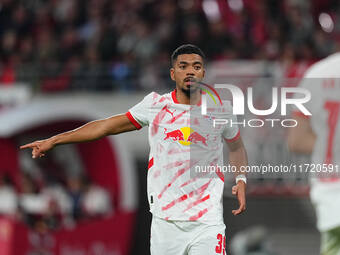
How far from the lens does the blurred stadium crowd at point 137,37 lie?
12773mm

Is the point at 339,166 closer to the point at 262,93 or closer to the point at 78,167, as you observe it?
the point at 262,93

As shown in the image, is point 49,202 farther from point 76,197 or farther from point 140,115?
point 140,115

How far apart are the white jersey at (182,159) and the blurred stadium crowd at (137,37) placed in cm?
665

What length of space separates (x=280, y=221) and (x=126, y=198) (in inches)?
92.0

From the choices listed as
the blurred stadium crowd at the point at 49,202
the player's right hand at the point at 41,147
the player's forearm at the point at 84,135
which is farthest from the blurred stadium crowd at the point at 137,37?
the player's right hand at the point at 41,147

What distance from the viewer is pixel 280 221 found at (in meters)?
12.6

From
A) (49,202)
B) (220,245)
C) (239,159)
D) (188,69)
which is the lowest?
(220,245)

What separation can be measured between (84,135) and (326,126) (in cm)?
152

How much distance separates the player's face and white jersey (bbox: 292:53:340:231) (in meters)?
0.69

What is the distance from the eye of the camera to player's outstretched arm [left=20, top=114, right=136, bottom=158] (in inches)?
212

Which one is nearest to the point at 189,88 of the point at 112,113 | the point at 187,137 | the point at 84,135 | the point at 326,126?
the point at 187,137

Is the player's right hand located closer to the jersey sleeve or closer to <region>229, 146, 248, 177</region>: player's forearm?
the jersey sleeve

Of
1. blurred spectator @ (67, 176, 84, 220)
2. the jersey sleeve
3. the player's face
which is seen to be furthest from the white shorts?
blurred spectator @ (67, 176, 84, 220)

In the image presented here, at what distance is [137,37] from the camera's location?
13.7 meters
